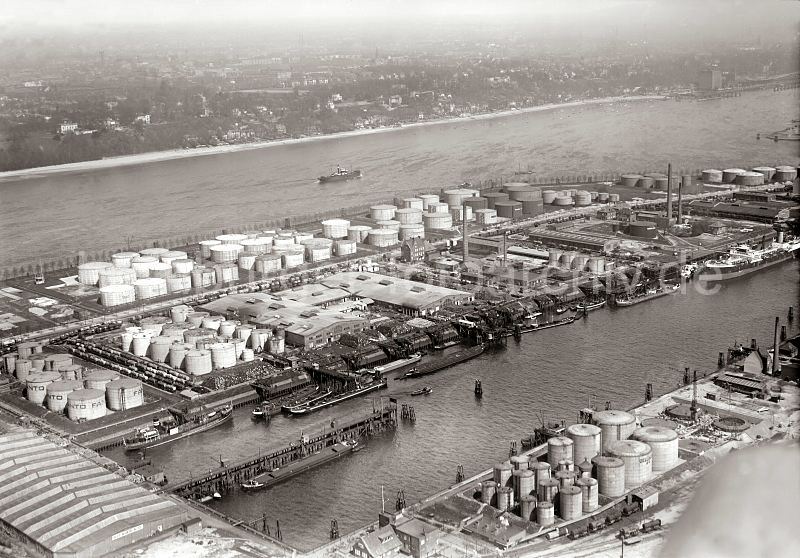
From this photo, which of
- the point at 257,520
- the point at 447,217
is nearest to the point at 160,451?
the point at 257,520

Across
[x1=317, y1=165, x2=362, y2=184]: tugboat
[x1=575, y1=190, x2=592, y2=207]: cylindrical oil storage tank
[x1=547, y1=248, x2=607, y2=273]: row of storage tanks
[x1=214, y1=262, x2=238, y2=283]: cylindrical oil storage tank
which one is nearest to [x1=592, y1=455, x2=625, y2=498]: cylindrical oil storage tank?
[x1=547, y1=248, x2=607, y2=273]: row of storage tanks

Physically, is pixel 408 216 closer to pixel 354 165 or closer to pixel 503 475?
pixel 354 165

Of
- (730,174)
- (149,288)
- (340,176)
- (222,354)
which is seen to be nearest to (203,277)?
(149,288)

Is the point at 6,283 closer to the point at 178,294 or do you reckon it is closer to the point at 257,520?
the point at 178,294

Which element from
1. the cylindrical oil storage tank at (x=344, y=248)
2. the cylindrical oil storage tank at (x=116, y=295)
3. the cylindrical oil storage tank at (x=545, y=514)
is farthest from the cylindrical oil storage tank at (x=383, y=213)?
the cylindrical oil storage tank at (x=545, y=514)

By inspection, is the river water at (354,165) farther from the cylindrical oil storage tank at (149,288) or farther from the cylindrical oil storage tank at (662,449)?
the cylindrical oil storage tank at (662,449)
